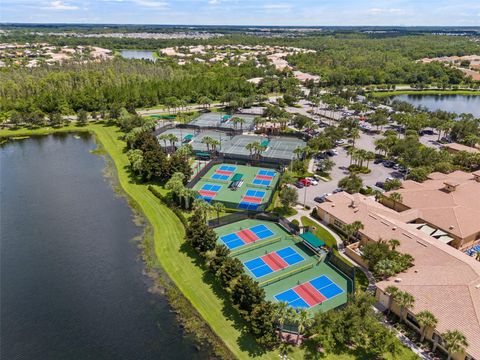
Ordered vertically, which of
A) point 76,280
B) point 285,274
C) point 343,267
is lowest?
point 76,280

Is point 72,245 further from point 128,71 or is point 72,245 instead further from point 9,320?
point 128,71

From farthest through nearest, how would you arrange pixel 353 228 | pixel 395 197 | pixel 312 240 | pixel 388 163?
pixel 388 163, pixel 395 197, pixel 312 240, pixel 353 228

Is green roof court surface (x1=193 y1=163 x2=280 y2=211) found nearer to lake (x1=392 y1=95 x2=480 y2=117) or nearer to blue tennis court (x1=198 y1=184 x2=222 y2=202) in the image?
blue tennis court (x1=198 y1=184 x2=222 y2=202)

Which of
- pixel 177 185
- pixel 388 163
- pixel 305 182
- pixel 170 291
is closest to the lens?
pixel 170 291

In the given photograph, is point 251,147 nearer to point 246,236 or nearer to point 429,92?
point 246,236

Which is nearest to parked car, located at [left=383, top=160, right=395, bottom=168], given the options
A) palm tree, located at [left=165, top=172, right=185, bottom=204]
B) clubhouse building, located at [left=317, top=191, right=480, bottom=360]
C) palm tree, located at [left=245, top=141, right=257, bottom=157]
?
clubhouse building, located at [left=317, top=191, right=480, bottom=360]

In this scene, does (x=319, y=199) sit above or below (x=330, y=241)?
above

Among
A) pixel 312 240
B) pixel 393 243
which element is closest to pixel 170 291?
pixel 312 240
